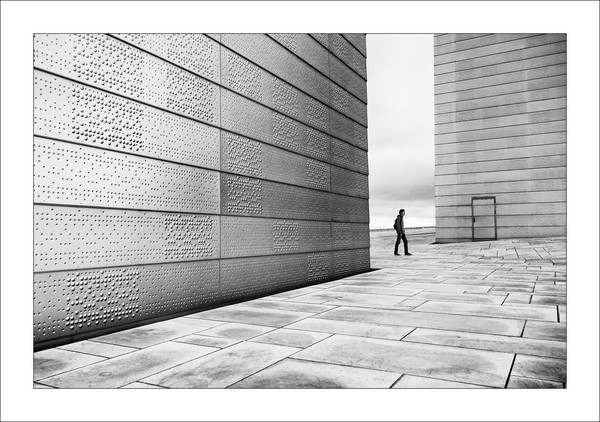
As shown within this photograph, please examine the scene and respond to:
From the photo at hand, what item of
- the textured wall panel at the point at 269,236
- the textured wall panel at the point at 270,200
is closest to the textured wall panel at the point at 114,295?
the textured wall panel at the point at 269,236

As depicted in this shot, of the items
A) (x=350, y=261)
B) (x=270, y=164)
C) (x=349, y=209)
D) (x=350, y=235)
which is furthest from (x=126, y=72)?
(x=350, y=261)

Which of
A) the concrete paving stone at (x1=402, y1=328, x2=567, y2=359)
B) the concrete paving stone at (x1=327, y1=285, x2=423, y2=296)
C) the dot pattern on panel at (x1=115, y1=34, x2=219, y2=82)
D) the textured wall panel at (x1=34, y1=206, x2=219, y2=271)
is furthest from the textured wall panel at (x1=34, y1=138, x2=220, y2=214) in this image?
the concrete paving stone at (x1=402, y1=328, x2=567, y2=359)

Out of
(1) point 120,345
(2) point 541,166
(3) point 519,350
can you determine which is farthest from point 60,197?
(2) point 541,166

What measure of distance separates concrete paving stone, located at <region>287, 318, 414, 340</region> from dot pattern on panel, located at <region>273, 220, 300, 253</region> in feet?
8.53

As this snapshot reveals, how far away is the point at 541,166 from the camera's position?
2461 centimetres

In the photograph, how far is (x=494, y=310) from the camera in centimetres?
562

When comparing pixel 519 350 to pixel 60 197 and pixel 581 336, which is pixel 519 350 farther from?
pixel 60 197

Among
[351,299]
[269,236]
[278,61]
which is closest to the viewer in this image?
[351,299]

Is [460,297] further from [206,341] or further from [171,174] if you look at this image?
[171,174]

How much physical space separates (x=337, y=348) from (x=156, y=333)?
6.25ft

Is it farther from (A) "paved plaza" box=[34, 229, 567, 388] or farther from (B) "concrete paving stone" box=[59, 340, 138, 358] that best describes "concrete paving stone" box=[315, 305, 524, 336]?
(B) "concrete paving stone" box=[59, 340, 138, 358]

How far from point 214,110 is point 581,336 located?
501 cm

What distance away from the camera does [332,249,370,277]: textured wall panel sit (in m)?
9.90

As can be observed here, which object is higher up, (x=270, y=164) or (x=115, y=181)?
(x=270, y=164)
